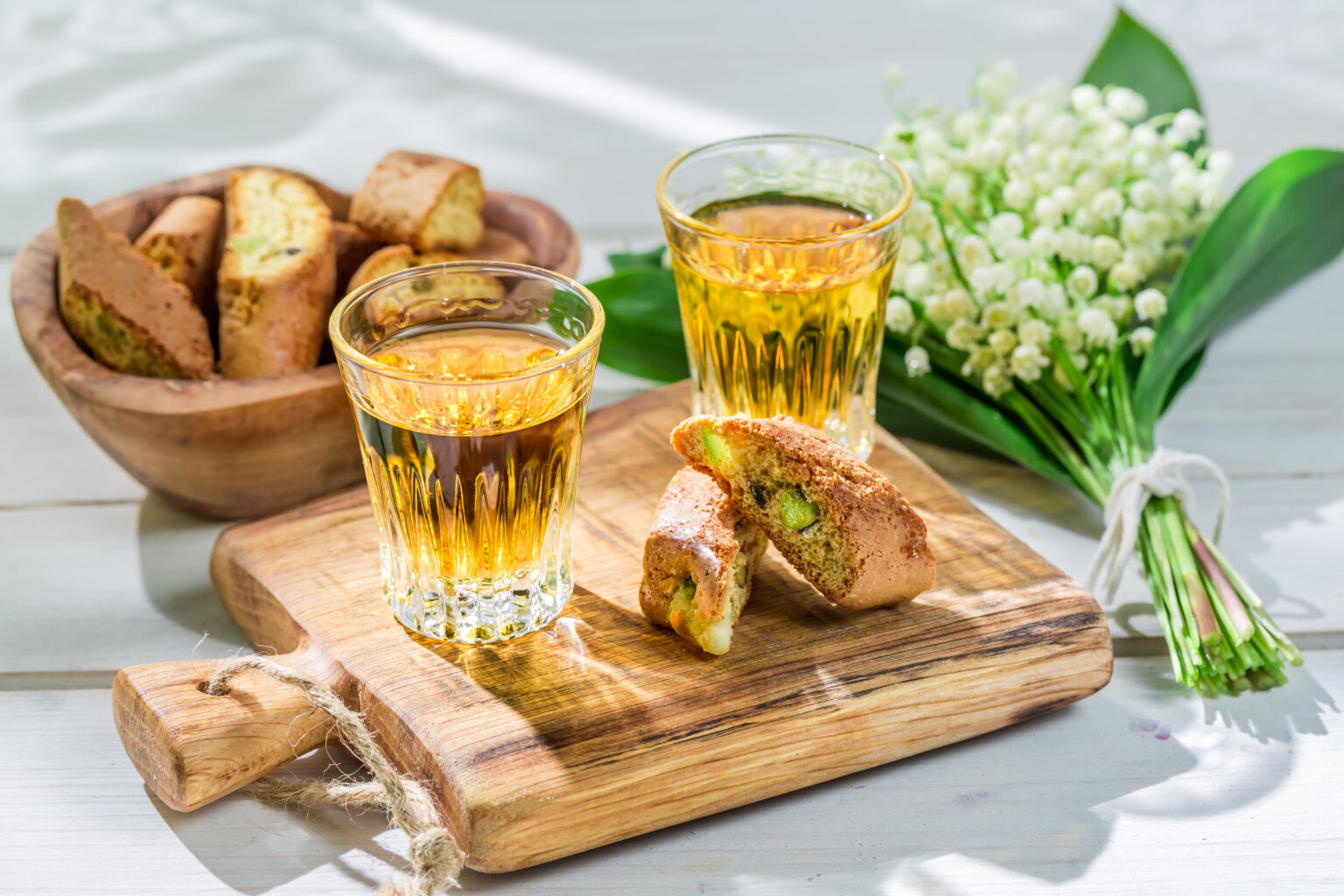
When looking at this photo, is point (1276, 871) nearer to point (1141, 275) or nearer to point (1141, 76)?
point (1141, 275)

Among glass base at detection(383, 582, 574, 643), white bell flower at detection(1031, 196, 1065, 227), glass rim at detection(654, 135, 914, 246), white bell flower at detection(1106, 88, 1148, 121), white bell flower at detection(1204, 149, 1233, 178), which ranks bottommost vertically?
glass base at detection(383, 582, 574, 643)

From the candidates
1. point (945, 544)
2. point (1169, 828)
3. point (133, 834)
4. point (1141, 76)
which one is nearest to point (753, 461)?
point (945, 544)

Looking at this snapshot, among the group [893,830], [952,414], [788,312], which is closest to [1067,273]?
[952,414]

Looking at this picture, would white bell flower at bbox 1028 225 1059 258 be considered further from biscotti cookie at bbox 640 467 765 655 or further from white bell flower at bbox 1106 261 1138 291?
biscotti cookie at bbox 640 467 765 655

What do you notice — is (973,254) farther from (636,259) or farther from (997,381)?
(636,259)

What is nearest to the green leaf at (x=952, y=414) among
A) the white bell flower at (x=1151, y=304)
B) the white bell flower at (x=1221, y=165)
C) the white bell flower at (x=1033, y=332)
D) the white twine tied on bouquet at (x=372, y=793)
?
the white bell flower at (x=1033, y=332)

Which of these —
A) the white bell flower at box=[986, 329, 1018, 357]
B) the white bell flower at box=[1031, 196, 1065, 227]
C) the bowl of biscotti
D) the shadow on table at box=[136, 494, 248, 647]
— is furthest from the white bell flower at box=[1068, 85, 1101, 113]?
the shadow on table at box=[136, 494, 248, 647]

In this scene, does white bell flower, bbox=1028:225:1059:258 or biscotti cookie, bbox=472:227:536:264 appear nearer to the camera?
white bell flower, bbox=1028:225:1059:258
